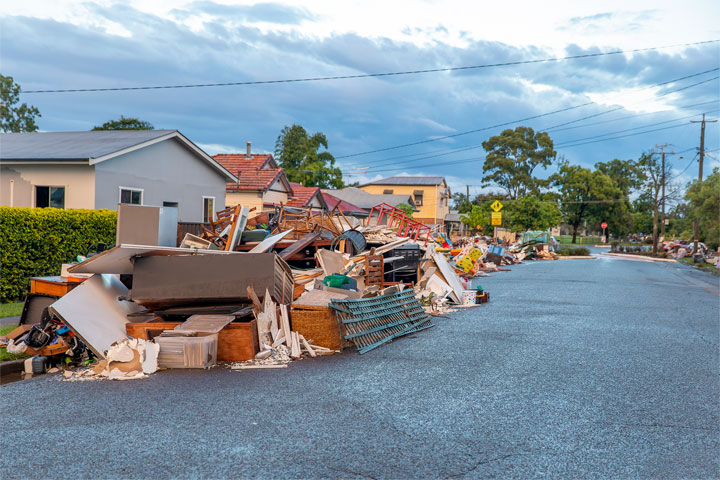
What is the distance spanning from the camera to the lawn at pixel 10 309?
10.1m

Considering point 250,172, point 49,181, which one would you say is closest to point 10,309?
point 49,181

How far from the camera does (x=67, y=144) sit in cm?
2058

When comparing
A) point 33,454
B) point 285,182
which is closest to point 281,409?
point 33,454

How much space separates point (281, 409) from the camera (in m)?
5.69

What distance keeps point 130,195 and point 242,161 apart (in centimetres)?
1799

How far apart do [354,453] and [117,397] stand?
285cm

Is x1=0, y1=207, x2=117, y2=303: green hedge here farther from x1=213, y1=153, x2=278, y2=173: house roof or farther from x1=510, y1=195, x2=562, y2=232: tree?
x1=510, y1=195, x2=562, y2=232: tree

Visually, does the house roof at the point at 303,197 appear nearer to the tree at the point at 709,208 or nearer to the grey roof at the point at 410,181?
the tree at the point at 709,208

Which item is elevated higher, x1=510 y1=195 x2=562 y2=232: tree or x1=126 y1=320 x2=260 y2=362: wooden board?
x1=510 y1=195 x2=562 y2=232: tree

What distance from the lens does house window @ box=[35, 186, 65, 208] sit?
18188 millimetres

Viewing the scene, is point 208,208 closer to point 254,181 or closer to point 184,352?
point 254,181

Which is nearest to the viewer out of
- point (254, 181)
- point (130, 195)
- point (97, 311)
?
point (97, 311)

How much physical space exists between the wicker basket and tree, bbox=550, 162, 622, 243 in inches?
3032

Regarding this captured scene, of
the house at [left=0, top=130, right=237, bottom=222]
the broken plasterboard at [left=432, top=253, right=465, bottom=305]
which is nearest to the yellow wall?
the house at [left=0, top=130, right=237, bottom=222]
